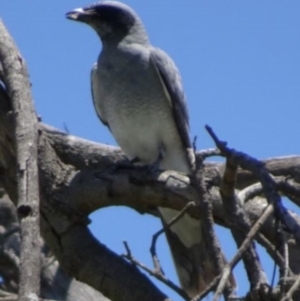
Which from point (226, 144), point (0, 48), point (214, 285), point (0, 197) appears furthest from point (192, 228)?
point (214, 285)

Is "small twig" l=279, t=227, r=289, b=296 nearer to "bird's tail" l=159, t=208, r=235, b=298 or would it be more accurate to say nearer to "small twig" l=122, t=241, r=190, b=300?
"small twig" l=122, t=241, r=190, b=300

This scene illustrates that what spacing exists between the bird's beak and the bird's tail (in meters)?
1.41

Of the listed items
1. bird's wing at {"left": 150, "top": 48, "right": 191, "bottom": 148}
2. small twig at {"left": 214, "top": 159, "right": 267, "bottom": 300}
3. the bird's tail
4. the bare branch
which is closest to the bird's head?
bird's wing at {"left": 150, "top": 48, "right": 191, "bottom": 148}

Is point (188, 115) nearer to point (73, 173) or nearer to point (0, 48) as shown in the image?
point (73, 173)

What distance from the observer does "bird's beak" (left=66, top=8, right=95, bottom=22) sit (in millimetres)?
6391


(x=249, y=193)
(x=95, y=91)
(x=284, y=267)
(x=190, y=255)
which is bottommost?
(x=190, y=255)

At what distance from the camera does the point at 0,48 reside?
4.15 metres

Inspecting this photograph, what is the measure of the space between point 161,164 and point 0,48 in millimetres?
2209

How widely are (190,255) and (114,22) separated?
1.88m

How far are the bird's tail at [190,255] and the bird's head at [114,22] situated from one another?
4.60ft

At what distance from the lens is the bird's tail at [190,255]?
518 centimetres

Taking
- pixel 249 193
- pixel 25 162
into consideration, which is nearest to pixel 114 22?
pixel 249 193

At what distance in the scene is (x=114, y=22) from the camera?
675 cm

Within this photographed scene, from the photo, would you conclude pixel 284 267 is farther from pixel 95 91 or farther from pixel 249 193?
pixel 95 91
